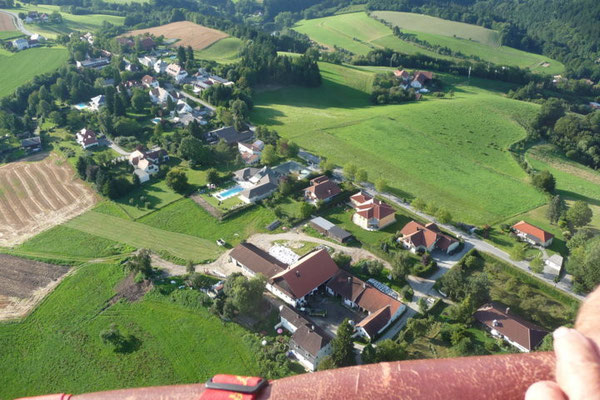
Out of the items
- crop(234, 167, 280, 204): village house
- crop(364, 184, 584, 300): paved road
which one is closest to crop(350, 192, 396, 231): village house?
crop(364, 184, 584, 300): paved road

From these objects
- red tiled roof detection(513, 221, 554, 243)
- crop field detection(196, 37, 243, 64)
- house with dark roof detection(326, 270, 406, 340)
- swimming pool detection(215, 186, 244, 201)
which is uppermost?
crop field detection(196, 37, 243, 64)

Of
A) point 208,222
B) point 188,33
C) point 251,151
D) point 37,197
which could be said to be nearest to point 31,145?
point 37,197

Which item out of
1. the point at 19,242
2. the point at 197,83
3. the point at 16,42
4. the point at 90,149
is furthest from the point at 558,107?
the point at 16,42

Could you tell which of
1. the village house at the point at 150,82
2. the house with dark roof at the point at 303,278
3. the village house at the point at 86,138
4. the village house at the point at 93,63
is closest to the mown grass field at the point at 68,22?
the village house at the point at 93,63

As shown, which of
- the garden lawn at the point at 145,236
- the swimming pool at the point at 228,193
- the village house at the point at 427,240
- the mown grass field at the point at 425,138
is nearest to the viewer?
the village house at the point at 427,240

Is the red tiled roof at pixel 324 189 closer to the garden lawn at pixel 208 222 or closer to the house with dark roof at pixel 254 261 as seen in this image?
the garden lawn at pixel 208 222

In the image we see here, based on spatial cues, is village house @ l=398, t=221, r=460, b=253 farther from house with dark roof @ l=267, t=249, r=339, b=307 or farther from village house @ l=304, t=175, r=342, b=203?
village house @ l=304, t=175, r=342, b=203
